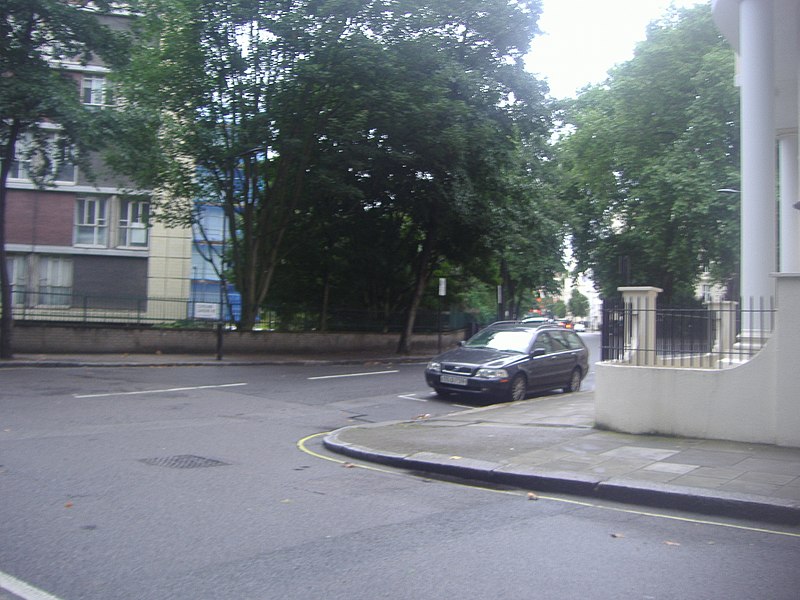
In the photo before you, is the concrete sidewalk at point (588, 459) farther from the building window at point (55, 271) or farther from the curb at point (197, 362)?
the building window at point (55, 271)

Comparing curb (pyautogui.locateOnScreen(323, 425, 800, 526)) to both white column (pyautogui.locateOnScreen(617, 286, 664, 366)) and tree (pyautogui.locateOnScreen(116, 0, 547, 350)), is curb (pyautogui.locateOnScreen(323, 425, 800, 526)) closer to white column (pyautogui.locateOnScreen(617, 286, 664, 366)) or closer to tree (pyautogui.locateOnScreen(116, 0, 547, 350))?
white column (pyautogui.locateOnScreen(617, 286, 664, 366))

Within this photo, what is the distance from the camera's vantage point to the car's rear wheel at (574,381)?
16892 mm

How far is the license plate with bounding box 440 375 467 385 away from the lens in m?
14.6

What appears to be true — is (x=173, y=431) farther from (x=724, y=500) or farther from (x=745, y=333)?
(x=745, y=333)

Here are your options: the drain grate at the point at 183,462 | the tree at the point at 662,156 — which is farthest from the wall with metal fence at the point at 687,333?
the tree at the point at 662,156

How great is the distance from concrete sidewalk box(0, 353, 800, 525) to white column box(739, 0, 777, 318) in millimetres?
3432

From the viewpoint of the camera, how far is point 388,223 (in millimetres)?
30922

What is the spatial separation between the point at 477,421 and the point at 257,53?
15333 mm

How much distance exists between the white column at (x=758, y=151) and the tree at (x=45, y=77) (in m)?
15.1

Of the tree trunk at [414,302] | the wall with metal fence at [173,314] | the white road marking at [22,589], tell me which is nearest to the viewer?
the white road marking at [22,589]

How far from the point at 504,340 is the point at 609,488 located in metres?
8.75

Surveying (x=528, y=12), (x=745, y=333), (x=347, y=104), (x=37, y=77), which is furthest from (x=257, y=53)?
(x=745, y=333)

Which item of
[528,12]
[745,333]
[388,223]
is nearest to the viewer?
[745,333]

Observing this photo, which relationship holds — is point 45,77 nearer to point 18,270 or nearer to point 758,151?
point 758,151
